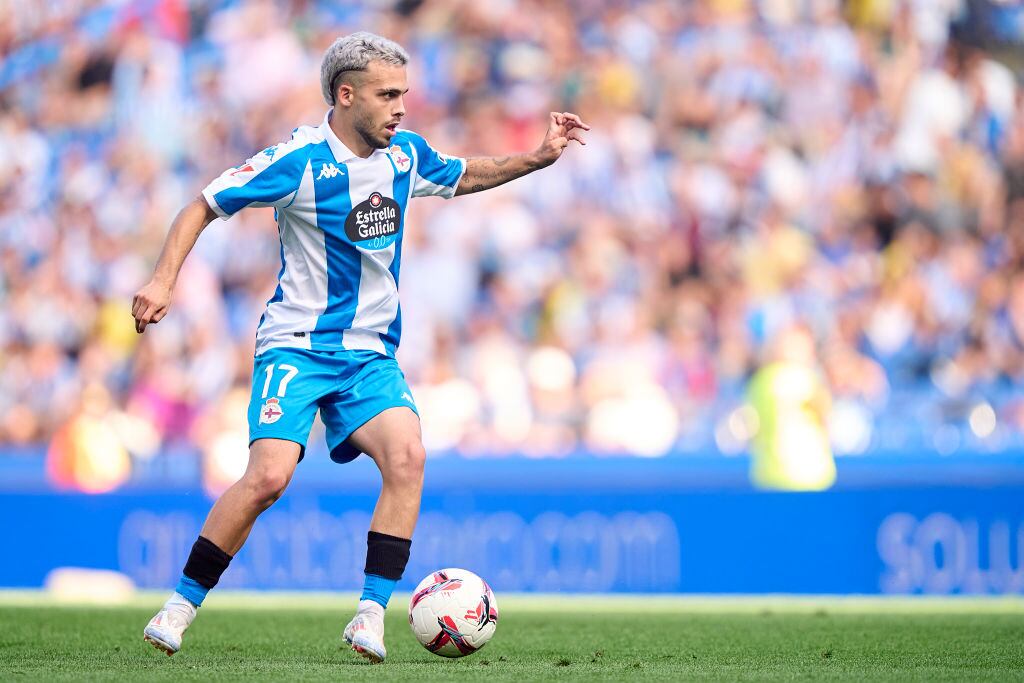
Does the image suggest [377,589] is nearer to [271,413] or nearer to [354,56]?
[271,413]

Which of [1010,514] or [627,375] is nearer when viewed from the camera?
[1010,514]

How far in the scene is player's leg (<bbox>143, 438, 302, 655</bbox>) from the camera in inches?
226

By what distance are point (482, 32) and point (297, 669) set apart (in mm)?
10687

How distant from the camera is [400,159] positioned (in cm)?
610

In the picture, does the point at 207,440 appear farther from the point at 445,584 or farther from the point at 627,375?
the point at 445,584

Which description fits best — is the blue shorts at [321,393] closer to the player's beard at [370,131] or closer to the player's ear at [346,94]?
the player's beard at [370,131]

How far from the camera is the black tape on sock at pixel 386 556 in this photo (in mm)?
5891

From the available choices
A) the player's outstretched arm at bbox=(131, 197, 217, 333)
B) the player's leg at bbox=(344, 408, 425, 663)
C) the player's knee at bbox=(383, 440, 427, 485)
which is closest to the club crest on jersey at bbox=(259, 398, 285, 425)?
the player's leg at bbox=(344, 408, 425, 663)

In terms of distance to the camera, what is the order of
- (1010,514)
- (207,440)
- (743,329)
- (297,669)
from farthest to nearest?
(743,329)
(207,440)
(1010,514)
(297,669)

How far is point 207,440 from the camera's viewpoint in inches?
460

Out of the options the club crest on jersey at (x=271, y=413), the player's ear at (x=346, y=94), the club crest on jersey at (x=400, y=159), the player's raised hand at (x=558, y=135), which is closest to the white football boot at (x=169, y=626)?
the club crest on jersey at (x=271, y=413)

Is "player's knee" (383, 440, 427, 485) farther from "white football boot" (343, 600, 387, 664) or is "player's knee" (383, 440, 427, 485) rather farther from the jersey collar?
the jersey collar

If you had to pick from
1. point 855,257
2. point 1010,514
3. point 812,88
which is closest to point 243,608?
point 1010,514

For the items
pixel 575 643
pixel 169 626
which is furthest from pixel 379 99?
pixel 575 643
